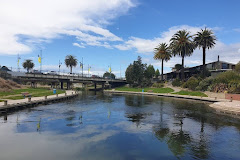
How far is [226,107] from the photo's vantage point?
1423 inches

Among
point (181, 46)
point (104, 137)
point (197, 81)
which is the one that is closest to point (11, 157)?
point (104, 137)

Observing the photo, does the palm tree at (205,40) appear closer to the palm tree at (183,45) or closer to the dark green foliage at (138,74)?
the palm tree at (183,45)

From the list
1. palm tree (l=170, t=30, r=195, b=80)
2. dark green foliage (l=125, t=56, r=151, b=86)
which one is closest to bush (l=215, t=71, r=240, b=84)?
palm tree (l=170, t=30, r=195, b=80)

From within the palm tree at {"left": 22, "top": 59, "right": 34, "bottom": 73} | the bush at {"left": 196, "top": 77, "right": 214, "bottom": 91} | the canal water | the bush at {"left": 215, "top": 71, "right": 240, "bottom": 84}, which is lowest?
the canal water

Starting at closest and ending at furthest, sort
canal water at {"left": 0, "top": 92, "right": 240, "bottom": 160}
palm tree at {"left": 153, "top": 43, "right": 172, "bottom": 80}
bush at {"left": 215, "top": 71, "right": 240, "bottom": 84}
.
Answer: canal water at {"left": 0, "top": 92, "right": 240, "bottom": 160} → bush at {"left": 215, "top": 71, "right": 240, "bottom": 84} → palm tree at {"left": 153, "top": 43, "right": 172, "bottom": 80}

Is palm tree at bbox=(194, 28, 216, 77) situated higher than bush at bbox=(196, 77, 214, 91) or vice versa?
palm tree at bbox=(194, 28, 216, 77)

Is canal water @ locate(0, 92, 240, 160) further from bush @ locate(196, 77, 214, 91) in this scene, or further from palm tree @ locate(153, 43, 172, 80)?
palm tree @ locate(153, 43, 172, 80)

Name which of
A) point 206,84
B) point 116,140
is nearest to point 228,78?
point 206,84

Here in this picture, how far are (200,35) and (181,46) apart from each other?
9477 millimetres

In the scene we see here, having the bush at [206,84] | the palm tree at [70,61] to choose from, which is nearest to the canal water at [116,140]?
the bush at [206,84]

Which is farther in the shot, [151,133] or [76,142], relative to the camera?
[151,133]

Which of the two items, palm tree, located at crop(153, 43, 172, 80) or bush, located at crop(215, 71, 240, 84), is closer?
bush, located at crop(215, 71, 240, 84)

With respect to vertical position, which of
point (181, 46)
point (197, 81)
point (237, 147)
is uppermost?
point (181, 46)

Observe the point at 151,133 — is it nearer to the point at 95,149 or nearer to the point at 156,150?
the point at 156,150
